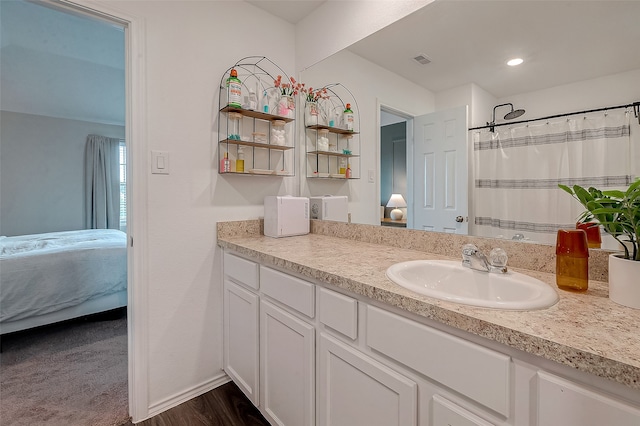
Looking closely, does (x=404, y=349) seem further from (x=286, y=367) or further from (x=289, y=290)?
(x=286, y=367)

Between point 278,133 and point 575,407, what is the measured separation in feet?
6.07

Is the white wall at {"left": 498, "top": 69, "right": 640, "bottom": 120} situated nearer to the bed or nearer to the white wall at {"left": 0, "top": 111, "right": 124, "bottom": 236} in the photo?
the bed

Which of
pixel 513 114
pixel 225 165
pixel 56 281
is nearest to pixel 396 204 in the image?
pixel 513 114

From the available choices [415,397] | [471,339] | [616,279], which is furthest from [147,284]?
[616,279]

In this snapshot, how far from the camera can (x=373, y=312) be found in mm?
912

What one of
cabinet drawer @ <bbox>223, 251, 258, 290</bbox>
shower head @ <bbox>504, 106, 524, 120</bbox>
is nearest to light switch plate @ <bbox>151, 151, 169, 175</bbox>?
cabinet drawer @ <bbox>223, 251, 258, 290</bbox>

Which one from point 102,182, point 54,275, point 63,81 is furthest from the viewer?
point 102,182

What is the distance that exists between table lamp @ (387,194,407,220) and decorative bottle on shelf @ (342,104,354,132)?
56cm

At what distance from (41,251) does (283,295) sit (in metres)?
2.48

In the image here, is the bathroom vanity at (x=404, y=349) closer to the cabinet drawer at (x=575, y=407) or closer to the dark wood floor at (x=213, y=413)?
the cabinet drawer at (x=575, y=407)

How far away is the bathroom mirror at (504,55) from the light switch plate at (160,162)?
3.72 ft

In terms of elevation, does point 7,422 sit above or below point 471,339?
below

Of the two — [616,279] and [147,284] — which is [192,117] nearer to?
[147,284]

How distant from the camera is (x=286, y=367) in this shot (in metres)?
1.27
